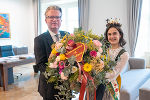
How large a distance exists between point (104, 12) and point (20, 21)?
13.3 ft

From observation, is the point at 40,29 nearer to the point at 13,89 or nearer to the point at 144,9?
the point at 13,89

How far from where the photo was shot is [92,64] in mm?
910

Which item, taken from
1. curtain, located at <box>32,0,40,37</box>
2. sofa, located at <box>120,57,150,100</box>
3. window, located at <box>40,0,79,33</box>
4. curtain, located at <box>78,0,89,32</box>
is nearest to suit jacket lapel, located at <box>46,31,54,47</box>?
sofa, located at <box>120,57,150,100</box>

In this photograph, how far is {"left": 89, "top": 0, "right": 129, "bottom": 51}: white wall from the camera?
5000 mm

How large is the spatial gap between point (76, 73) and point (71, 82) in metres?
0.07

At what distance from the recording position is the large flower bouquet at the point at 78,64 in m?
0.90

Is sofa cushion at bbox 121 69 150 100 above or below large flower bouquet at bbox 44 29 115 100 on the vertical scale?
below

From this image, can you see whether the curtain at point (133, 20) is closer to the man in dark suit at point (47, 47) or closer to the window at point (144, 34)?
the window at point (144, 34)

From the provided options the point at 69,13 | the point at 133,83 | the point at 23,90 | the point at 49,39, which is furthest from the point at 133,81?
the point at 69,13

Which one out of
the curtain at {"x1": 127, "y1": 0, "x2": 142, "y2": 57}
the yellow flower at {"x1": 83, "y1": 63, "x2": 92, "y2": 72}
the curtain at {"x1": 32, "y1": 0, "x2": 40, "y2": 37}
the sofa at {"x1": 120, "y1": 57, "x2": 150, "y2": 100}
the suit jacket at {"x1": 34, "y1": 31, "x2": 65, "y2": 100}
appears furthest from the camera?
the curtain at {"x1": 32, "y1": 0, "x2": 40, "y2": 37}

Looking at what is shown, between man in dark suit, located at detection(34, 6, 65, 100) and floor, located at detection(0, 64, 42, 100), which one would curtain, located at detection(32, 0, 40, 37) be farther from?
man in dark suit, located at detection(34, 6, 65, 100)

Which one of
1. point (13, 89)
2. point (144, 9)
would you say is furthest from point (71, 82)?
point (144, 9)

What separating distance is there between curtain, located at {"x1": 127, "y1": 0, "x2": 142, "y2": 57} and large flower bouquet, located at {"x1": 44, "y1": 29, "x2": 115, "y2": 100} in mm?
4093

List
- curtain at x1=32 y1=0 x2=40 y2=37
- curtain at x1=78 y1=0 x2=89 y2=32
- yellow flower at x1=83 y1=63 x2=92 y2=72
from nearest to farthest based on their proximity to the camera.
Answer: yellow flower at x1=83 y1=63 x2=92 y2=72 → curtain at x1=78 y1=0 x2=89 y2=32 → curtain at x1=32 y1=0 x2=40 y2=37
